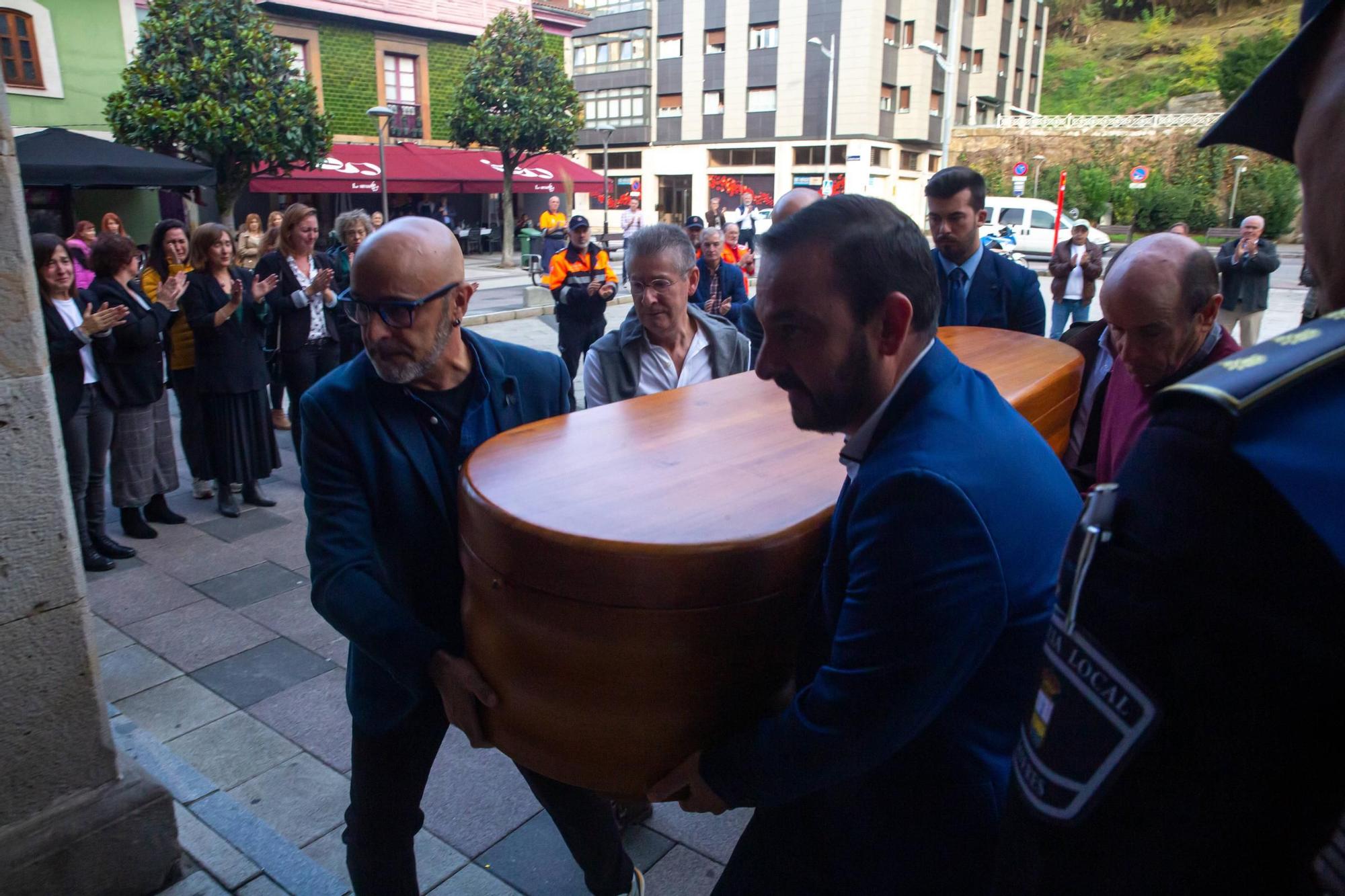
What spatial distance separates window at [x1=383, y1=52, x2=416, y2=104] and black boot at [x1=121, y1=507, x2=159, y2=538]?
2637cm

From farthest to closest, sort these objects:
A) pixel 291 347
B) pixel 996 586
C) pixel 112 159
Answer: pixel 112 159 < pixel 291 347 < pixel 996 586

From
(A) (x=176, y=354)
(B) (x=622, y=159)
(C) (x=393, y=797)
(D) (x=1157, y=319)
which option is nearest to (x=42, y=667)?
(C) (x=393, y=797)

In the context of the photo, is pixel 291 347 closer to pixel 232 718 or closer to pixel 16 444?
pixel 232 718

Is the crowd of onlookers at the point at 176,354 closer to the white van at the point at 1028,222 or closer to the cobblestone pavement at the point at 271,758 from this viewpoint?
the cobblestone pavement at the point at 271,758

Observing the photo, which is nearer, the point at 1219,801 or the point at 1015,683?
the point at 1219,801

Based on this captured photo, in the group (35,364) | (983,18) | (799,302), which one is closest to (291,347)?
(35,364)

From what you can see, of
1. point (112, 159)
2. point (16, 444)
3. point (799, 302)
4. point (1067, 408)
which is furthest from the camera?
point (112, 159)

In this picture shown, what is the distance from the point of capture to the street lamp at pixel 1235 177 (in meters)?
35.6

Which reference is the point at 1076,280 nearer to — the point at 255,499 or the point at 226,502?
the point at 255,499

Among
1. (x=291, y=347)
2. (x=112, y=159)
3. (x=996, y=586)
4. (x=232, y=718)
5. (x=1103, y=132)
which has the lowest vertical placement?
(x=232, y=718)

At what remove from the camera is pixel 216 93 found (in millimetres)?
17828

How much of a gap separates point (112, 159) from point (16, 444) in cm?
1158

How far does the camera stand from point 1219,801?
68 centimetres

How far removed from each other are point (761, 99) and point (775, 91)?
0.92 metres
